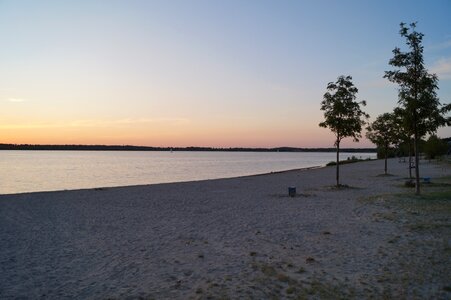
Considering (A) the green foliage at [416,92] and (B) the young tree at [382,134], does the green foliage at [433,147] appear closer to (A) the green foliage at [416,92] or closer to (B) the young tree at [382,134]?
(B) the young tree at [382,134]

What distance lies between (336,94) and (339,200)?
7.37 meters

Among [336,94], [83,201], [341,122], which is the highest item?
[336,94]

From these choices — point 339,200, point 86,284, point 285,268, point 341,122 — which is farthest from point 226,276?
point 341,122

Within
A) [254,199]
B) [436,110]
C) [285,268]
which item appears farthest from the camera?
[254,199]

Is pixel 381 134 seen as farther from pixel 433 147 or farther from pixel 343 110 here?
pixel 433 147

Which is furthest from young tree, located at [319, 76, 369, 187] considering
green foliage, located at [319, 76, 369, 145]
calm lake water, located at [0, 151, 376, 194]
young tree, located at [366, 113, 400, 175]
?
calm lake water, located at [0, 151, 376, 194]

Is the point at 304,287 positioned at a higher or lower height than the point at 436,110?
lower

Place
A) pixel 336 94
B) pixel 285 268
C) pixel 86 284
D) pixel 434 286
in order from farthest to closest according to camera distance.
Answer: pixel 336 94 < pixel 285 268 < pixel 86 284 < pixel 434 286

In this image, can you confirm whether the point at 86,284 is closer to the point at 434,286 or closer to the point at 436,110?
the point at 434,286

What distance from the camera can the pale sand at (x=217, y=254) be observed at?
6.30 m

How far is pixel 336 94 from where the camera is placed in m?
22.1

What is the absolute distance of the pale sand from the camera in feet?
20.7

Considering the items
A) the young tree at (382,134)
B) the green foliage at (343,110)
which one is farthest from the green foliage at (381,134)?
the green foliage at (343,110)

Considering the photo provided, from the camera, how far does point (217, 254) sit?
27.6 ft
